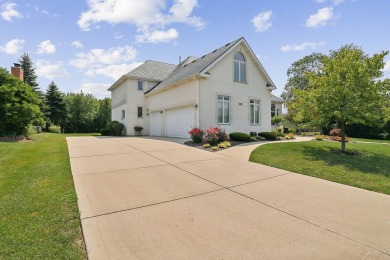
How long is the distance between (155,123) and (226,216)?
1816 cm

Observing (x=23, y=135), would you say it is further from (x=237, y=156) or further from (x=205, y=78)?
(x=237, y=156)

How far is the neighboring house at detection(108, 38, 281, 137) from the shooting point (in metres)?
15.3

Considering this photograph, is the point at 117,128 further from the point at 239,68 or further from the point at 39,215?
the point at 39,215

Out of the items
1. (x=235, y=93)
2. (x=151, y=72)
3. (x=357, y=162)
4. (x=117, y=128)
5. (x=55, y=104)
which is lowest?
(x=357, y=162)

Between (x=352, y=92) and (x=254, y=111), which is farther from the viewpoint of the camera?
(x=254, y=111)

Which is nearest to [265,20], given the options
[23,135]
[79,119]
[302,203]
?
[302,203]

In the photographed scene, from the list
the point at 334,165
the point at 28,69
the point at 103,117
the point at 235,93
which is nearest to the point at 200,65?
the point at 235,93

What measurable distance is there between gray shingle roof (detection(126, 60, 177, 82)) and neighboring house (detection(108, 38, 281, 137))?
0.51m

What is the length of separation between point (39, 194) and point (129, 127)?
1798 cm

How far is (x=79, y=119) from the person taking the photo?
4047 cm

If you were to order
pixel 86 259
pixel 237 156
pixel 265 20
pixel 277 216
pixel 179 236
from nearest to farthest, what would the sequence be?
pixel 86 259
pixel 179 236
pixel 277 216
pixel 237 156
pixel 265 20

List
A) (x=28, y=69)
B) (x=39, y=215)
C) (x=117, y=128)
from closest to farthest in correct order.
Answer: (x=39, y=215) < (x=117, y=128) < (x=28, y=69)

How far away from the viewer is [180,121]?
1727 centimetres

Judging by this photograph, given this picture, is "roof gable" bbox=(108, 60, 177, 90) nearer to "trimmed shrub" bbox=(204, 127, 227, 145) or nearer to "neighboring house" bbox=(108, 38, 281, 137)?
"neighboring house" bbox=(108, 38, 281, 137)
